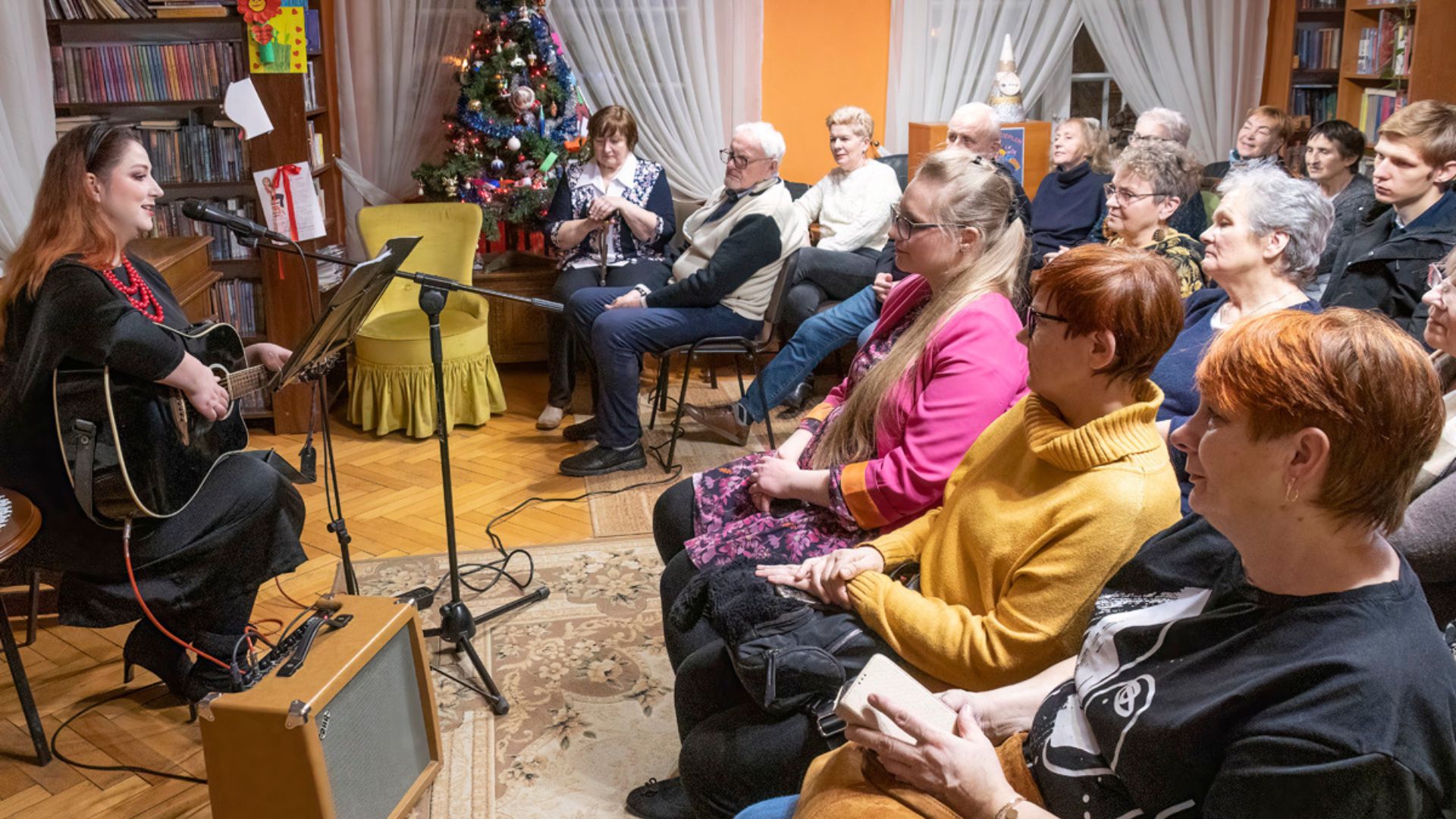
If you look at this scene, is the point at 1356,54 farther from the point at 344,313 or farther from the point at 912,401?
the point at 344,313

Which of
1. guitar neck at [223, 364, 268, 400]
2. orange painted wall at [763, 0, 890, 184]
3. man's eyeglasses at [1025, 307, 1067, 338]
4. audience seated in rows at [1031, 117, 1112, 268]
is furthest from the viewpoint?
orange painted wall at [763, 0, 890, 184]

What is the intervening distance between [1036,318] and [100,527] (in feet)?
6.47

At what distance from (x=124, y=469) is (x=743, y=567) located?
1.32m

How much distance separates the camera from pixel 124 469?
2479mm

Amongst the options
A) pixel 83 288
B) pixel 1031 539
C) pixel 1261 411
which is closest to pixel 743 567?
pixel 1031 539

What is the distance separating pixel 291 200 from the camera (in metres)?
4.59

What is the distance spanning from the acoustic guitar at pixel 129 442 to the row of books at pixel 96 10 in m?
2.19

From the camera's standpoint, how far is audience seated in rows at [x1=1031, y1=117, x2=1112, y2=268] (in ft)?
16.6

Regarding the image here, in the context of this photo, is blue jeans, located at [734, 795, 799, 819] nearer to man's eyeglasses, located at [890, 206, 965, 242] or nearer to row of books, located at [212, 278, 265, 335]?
man's eyeglasses, located at [890, 206, 965, 242]

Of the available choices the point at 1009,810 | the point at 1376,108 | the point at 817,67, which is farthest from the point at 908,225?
the point at 1376,108

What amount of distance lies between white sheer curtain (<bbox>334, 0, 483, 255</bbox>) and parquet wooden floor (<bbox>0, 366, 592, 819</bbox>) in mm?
1106

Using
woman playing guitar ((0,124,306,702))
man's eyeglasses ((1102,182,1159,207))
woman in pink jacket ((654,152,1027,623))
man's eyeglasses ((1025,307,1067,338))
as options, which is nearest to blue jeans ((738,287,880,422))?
man's eyeglasses ((1102,182,1159,207))

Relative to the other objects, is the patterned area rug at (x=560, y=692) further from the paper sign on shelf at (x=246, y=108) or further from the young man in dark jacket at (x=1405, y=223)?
the young man in dark jacket at (x=1405, y=223)

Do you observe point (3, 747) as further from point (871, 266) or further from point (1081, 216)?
point (1081, 216)
